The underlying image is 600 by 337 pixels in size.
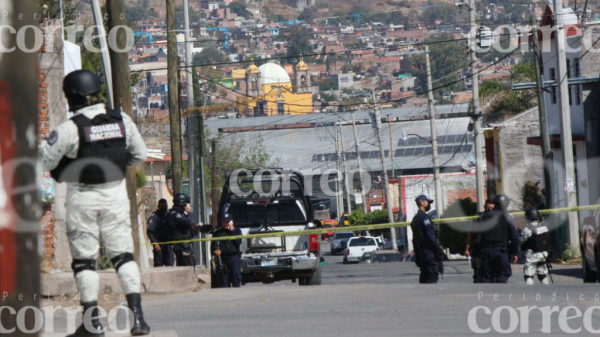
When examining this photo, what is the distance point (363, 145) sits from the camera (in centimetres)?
10031

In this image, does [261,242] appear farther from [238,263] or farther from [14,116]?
[14,116]

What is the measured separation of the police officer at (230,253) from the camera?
15906 mm

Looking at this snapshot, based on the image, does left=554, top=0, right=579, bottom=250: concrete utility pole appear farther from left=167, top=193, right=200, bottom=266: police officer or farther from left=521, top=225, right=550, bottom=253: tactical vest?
left=167, top=193, right=200, bottom=266: police officer

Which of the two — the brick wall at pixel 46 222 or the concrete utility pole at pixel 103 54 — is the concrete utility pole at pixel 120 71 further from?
the brick wall at pixel 46 222

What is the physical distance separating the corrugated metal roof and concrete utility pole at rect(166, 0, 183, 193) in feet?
209

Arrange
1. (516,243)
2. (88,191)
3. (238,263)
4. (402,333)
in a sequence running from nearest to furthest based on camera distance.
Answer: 1. (88,191)
2. (402,333)
3. (516,243)
4. (238,263)

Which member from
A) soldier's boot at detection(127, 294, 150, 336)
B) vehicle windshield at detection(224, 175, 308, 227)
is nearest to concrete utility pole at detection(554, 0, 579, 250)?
vehicle windshield at detection(224, 175, 308, 227)

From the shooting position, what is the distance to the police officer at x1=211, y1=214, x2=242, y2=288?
1591cm

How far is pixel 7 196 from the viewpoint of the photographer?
140 inches

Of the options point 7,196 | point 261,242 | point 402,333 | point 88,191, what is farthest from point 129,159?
point 261,242

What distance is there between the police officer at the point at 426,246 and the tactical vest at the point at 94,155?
24.1 feet

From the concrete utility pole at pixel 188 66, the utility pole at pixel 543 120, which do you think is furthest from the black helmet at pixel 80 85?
the utility pole at pixel 543 120

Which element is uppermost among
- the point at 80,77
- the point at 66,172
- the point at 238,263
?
the point at 80,77

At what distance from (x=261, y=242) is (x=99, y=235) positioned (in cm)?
1050
